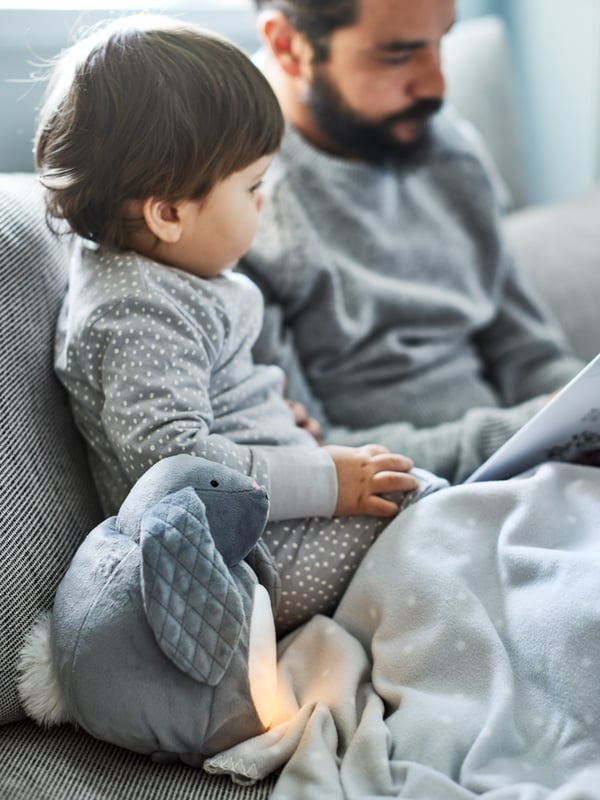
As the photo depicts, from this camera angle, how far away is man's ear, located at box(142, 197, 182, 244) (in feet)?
2.79

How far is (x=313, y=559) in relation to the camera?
86 cm

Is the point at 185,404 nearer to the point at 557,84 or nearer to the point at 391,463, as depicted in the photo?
the point at 391,463

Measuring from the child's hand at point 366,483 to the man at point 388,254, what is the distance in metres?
0.23

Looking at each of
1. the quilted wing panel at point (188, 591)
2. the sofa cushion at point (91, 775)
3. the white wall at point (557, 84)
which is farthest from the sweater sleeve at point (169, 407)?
the white wall at point (557, 84)

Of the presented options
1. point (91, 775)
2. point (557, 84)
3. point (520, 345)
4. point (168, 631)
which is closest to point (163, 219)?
point (168, 631)

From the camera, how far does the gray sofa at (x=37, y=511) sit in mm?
704

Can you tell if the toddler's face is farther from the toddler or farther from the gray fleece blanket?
the gray fleece blanket

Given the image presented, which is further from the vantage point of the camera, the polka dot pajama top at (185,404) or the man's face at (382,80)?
the man's face at (382,80)

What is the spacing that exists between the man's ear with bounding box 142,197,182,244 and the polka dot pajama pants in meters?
0.31

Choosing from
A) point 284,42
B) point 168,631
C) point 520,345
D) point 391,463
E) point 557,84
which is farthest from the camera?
point 557,84

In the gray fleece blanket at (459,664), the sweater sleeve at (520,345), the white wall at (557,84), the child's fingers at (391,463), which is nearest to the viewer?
the gray fleece blanket at (459,664)

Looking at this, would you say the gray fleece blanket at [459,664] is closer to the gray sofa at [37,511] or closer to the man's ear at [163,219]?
the gray sofa at [37,511]

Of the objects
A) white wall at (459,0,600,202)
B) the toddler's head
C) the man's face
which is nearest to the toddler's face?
the toddler's head

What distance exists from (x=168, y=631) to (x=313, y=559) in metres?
0.22
